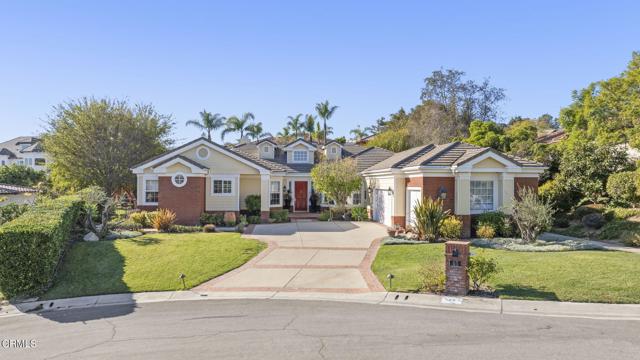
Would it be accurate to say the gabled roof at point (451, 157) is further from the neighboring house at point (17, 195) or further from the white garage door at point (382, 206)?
the neighboring house at point (17, 195)

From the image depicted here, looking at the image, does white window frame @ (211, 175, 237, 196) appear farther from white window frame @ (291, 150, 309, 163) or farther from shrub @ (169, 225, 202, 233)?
white window frame @ (291, 150, 309, 163)

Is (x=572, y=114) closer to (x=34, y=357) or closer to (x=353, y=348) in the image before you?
(x=353, y=348)

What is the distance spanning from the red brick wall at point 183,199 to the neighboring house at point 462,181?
1127cm

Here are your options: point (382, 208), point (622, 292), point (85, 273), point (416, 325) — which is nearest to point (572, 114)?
point (382, 208)

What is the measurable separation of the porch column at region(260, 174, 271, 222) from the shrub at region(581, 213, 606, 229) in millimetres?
17873

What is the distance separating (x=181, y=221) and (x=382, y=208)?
39.0 feet

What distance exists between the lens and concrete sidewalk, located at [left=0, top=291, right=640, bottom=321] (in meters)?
10.5

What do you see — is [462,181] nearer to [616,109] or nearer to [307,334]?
[307,334]

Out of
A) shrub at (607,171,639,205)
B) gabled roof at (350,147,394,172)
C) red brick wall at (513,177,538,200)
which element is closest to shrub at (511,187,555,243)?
red brick wall at (513,177,538,200)

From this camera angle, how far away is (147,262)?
15961 millimetres

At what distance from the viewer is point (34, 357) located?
26.8 ft

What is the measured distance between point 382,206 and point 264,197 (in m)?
7.27

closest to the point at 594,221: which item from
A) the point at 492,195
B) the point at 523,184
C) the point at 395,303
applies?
the point at 523,184

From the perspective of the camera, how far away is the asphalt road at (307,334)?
26.4 feet
